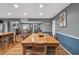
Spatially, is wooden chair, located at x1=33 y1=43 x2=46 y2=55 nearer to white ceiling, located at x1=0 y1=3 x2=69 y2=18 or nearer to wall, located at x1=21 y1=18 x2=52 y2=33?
white ceiling, located at x1=0 y1=3 x2=69 y2=18

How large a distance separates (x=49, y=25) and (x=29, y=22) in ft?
7.45

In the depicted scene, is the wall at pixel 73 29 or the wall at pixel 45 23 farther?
the wall at pixel 45 23

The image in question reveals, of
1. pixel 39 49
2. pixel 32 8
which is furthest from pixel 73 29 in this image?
pixel 32 8

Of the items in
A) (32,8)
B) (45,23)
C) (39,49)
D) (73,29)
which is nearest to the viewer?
(39,49)

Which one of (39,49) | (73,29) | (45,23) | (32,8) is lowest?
(39,49)

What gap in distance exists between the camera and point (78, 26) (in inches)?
179

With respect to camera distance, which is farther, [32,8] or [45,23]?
[45,23]

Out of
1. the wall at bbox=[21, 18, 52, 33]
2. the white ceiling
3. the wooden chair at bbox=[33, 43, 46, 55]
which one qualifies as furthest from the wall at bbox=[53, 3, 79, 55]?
the wall at bbox=[21, 18, 52, 33]

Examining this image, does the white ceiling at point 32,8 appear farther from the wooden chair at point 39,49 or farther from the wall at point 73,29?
the wooden chair at point 39,49

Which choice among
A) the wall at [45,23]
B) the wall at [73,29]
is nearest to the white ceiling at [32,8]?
the wall at [73,29]

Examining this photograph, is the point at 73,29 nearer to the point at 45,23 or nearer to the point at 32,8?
the point at 32,8

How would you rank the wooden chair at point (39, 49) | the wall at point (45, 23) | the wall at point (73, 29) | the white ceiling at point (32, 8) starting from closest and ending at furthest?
the wooden chair at point (39, 49) → the wall at point (73, 29) → the white ceiling at point (32, 8) → the wall at point (45, 23)

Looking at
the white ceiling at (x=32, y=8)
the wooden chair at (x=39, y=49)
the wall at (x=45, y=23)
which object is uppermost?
the white ceiling at (x=32, y=8)

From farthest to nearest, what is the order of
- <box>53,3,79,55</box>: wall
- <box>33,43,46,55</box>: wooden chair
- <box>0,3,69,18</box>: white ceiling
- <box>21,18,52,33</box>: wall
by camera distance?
<box>21,18,52,33</box>: wall → <box>0,3,69,18</box>: white ceiling → <box>53,3,79,55</box>: wall → <box>33,43,46,55</box>: wooden chair
